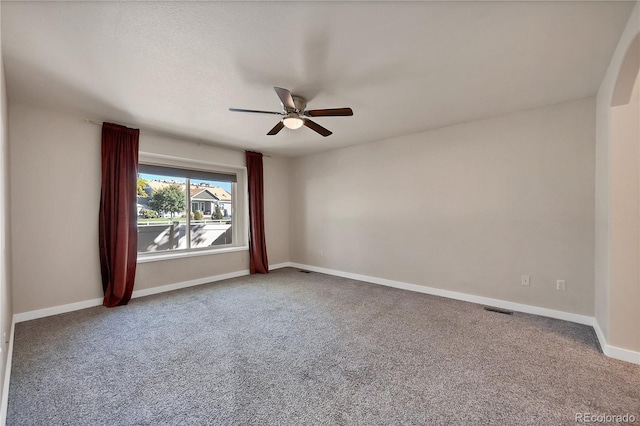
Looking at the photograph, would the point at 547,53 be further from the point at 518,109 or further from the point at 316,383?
the point at 316,383

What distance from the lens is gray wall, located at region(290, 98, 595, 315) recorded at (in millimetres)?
2961

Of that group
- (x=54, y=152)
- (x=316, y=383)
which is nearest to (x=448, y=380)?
(x=316, y=383)

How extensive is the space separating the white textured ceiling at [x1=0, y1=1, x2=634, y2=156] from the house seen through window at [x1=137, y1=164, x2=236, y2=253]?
131 cm

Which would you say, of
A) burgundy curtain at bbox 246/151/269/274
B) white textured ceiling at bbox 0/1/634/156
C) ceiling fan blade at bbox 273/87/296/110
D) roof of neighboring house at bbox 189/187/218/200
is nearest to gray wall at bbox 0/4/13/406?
white textured ceiling at bbox 0/1/634/156

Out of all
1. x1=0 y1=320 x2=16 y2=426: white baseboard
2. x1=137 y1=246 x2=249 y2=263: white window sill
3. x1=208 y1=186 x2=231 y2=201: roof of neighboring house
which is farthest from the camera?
x1=208 y1=186 x2=231 y2=201: roof of neighboring house

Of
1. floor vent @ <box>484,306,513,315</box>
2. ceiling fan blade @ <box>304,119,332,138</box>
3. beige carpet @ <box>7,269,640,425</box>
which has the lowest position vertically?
floor vent @ <box>484,306,513,315</box>

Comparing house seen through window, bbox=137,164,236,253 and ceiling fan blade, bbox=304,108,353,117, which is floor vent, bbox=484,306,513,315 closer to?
ceiling fan blade, bbox=304,108,353,117

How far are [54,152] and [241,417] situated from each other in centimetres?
377

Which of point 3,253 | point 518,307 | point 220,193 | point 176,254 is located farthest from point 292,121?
point 518,307

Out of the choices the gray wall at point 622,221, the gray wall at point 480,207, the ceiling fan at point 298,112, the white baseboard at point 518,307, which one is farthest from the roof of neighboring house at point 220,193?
the gray wall at point 622,221

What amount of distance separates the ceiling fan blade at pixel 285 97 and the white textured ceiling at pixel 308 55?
0.75 ft

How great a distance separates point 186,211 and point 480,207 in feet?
15.2

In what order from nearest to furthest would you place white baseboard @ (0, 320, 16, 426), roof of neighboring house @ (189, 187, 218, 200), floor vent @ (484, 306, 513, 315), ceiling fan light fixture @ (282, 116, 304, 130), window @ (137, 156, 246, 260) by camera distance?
white baseboard @ (0, 320, 16, 426)
ceiling fan light fixture @ (282, 116, 304, 130)
floor vent @ (484, 306, 513, 315)
window @ (137, 156, 246, 260)
roof of neighboring house @ (189, 187, 218, 200)

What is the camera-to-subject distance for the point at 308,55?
212 cm
